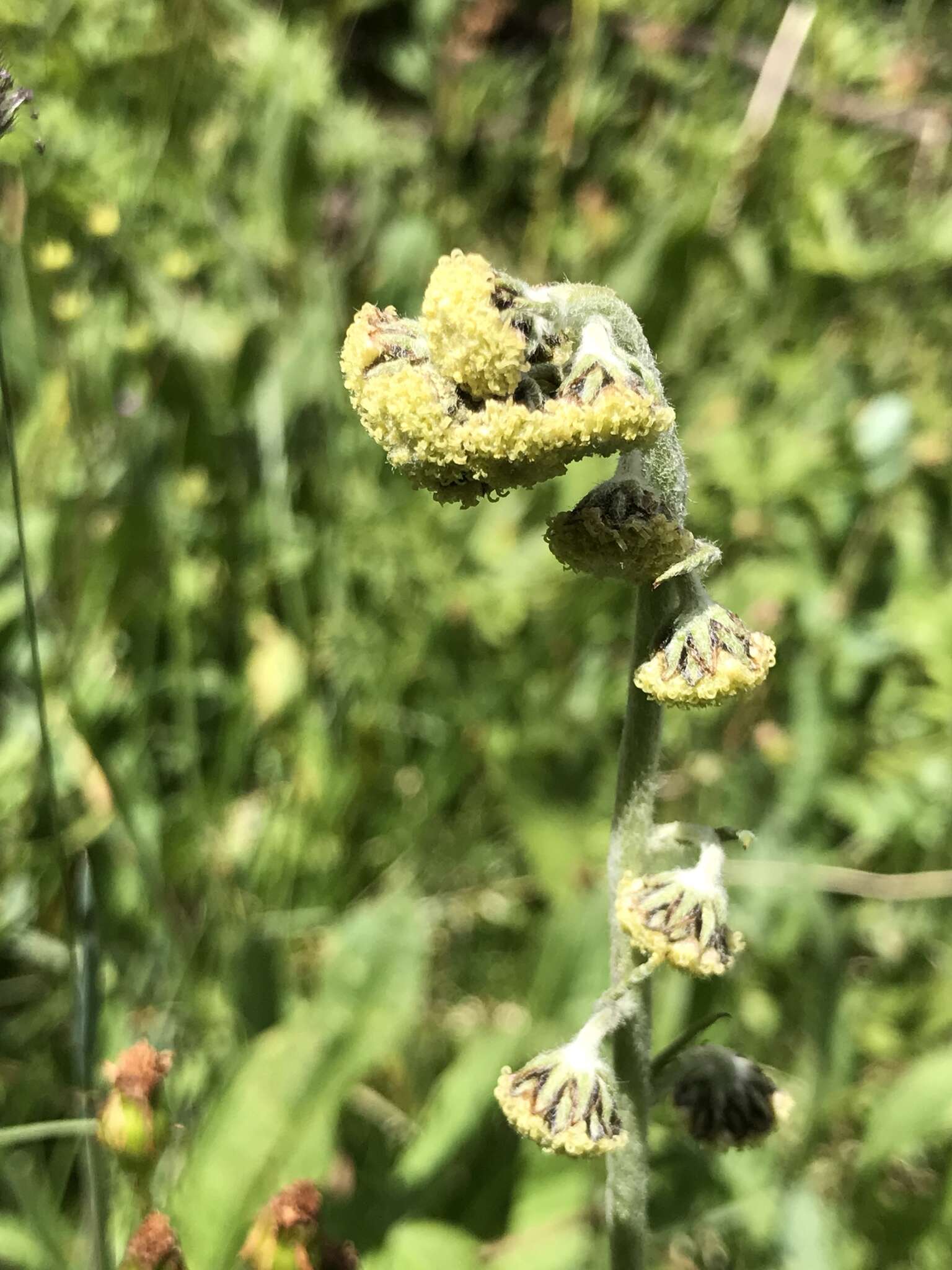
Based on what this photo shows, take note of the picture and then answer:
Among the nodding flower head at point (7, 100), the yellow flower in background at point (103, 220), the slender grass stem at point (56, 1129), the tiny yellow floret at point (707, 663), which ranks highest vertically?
the nodding flower head at point (7, 100)

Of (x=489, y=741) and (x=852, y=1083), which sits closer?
(x=852, y=1083)

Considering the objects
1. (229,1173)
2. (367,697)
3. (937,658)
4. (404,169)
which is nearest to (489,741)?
(367,697)

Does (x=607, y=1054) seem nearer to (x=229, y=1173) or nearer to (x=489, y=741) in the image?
(x=229, y=1173)

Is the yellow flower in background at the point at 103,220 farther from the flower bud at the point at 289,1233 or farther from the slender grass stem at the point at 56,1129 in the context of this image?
the flower bud at the point at 289,1233

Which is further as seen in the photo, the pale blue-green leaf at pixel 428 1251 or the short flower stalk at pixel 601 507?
the pale blue-green leaf at pixel 428 1251

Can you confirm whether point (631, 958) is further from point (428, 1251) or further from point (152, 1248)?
point (428, 1251)

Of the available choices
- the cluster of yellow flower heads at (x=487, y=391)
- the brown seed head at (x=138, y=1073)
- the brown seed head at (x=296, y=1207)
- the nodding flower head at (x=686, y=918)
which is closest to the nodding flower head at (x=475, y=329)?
the cluster of yellow flower heads at (x=487, y=391)
